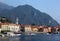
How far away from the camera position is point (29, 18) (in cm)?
19375

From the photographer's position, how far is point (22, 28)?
95.9 m

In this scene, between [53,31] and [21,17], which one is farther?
[21,17]

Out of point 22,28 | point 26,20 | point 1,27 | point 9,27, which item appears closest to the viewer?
point 1,27

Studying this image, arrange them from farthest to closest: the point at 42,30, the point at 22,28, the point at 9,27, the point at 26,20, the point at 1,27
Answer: the point at 26,20, the point at 42,30, the point at 22,28, the point at 9,27, the point at 1,27

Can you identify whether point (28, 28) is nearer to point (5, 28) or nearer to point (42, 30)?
point (42, 30)

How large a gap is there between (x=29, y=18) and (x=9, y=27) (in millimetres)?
110885

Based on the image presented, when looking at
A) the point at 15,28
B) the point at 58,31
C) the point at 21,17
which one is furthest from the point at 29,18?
the point at 15,28

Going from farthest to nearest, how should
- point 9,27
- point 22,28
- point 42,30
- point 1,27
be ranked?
1. point 42,30
2. point 22,28
3. point 9,27
4. point 1,27

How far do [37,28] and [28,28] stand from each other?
707cm

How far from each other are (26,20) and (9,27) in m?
101

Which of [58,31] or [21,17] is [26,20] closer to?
[21,17]

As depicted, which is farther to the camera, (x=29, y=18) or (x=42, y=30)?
(x=29, y=18)

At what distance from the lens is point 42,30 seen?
102500 millimetres

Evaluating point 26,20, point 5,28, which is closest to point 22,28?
point 5,28
